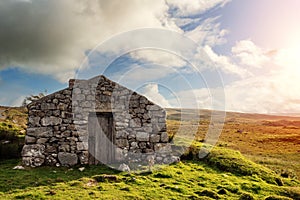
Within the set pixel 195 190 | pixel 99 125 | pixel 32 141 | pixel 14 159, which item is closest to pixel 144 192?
pixel 195 190

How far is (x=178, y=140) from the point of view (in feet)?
55.0

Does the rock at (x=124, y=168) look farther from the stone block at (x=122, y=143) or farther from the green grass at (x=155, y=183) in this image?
the stone block at (x=122, y=143)

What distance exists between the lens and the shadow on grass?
33.7ft

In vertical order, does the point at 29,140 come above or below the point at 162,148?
above

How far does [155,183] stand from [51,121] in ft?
20.2

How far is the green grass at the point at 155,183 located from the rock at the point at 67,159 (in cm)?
50

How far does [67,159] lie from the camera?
44.2 feet

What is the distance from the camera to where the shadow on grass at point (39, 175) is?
1027cm

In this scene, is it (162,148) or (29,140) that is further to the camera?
(162,148)

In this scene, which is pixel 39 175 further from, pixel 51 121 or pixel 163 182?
pixel 163 182

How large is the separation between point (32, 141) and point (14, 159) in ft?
9.72

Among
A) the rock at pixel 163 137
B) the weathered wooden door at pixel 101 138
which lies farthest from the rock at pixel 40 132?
the rock at pixel 163 137

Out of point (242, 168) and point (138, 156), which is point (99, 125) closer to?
point (138, 156)

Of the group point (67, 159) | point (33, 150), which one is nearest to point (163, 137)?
point (67, 159)
